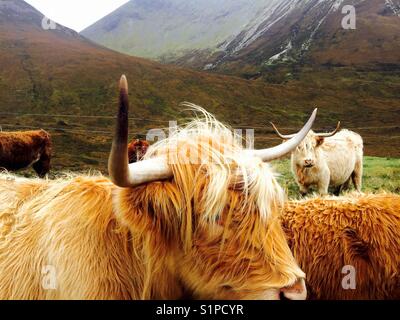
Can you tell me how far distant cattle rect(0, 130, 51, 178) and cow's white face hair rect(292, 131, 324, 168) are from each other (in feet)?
31.6

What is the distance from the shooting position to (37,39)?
256ft

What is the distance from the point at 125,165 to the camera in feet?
6.80

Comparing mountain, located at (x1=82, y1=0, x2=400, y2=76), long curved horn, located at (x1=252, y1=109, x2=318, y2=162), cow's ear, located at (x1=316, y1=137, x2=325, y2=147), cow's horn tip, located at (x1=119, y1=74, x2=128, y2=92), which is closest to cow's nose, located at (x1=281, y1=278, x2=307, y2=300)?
long curved horn, located at (x1=252, y1=109, x2=318, y2=162)

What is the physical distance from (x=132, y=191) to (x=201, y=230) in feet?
1.43

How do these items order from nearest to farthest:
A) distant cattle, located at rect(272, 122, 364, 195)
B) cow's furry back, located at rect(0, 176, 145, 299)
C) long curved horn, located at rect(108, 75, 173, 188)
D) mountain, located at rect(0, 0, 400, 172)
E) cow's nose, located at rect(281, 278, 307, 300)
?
long curved horn, located at rect(108, 75, 173, 188) < cow's nose, located at rect(281, 278, 307, 300) < cow's furry back, located at rect(0, 176, 145, 299) < distant cattle, located at rect(272, 122, 364, 195) < mountain, located at rect(0, 0, 400, 172)

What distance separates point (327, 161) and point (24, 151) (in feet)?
33.3

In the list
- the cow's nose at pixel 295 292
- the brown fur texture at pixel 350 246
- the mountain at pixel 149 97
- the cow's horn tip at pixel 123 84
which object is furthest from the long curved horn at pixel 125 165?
the mountain at pixel 149 97

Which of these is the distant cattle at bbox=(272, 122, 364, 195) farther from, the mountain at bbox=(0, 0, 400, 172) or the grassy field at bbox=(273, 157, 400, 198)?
the mountain at bbox=(0, 0, 400, 172)

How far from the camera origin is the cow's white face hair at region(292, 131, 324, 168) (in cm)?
902

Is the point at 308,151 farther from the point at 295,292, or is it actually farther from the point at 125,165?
the point at 125,165

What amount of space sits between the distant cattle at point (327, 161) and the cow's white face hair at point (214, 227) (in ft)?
19.2

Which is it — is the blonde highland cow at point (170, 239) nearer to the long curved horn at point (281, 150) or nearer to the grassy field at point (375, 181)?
the long curved horn at point (281, 150)

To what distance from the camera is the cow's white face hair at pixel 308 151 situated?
9.02 metres
